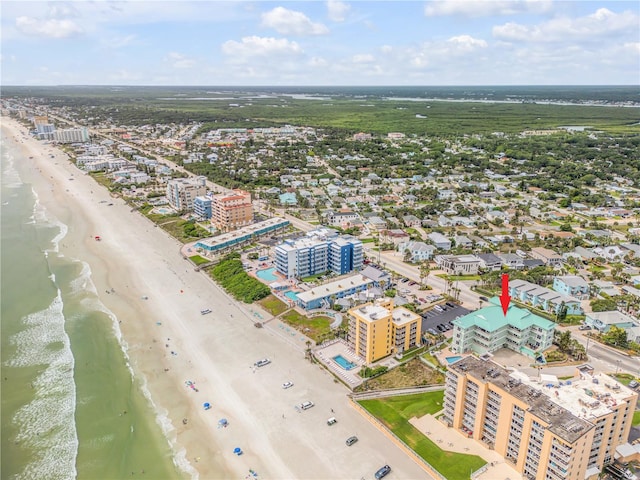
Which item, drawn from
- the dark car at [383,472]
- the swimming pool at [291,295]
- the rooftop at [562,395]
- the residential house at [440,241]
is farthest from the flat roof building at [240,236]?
the dark car at [383,472]

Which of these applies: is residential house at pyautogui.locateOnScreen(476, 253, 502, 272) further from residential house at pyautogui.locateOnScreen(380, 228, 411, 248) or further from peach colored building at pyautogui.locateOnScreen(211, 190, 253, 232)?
peach colored building at pyautogui.locateOnScreen(211, 190, 253, 232)

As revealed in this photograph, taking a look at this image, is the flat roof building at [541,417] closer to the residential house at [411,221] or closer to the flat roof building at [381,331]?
the flat roof building at [381,331]

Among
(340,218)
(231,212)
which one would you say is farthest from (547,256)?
(231,212)

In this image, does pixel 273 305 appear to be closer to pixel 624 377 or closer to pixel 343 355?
pixel 343 355

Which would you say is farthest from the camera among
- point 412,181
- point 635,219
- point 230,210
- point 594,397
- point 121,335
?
point 412,181

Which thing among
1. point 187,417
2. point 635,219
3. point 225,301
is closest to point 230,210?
point 225,301

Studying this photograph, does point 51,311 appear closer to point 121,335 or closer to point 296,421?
point 121,335

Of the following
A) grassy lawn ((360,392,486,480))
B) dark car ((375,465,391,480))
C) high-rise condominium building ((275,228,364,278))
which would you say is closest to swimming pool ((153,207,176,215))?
high-rise condominium building ((275,228,364,278))
